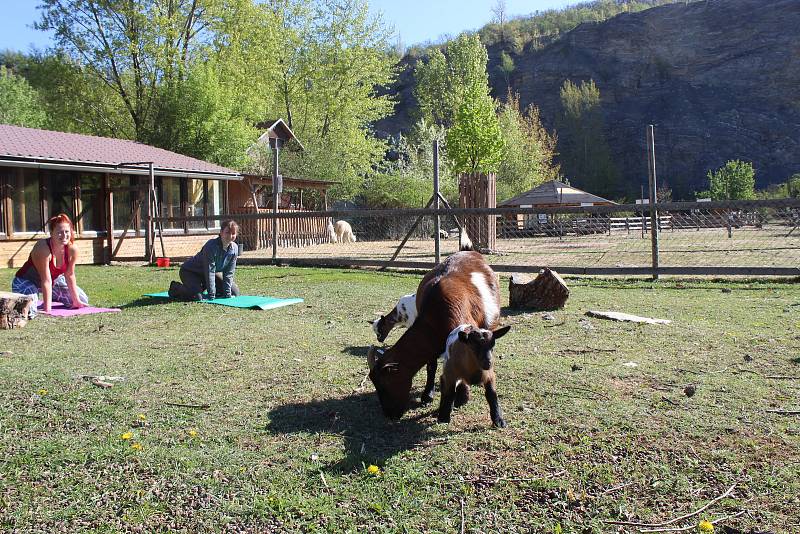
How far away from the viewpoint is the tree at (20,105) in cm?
3486

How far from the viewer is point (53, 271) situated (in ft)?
30.0

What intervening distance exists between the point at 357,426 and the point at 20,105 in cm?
4075

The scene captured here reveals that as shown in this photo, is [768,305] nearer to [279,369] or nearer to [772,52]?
[279,369]

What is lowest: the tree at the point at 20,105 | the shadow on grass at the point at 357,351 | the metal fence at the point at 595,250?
the shadow on grass at the point at 357,351

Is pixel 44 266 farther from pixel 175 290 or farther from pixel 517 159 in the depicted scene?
pixel 517 159

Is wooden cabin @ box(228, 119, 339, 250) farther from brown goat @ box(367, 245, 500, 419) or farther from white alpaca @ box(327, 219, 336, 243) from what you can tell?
brown goat @ box(367, 245, 500, 419)

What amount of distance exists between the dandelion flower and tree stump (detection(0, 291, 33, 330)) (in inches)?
293

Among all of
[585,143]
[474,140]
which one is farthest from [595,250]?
[585,143]

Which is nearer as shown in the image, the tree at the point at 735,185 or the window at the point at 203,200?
the window at the point at 203,200

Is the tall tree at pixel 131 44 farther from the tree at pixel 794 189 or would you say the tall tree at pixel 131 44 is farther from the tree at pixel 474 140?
the tree at pixel 794 189

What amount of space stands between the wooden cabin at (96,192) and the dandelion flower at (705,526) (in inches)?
676

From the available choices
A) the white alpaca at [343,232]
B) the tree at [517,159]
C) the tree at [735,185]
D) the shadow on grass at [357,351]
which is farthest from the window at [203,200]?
the tree at [735,185]

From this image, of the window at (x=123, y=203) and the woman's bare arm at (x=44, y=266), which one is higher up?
the window at (x=123, y=203)

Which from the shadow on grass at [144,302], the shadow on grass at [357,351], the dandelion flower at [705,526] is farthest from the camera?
the shadow on grass at [144,302]
